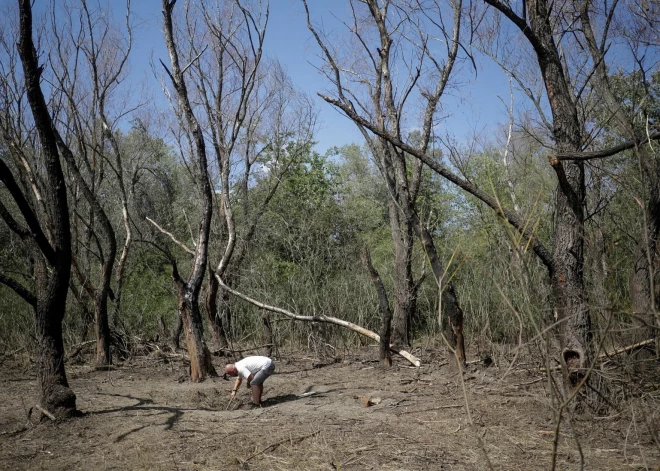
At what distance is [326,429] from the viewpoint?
5.41 meters

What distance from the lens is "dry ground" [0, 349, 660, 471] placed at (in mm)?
4516

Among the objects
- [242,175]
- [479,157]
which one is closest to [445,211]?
[479,157]

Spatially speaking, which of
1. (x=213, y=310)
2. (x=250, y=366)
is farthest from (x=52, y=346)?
(x=213, y=310)

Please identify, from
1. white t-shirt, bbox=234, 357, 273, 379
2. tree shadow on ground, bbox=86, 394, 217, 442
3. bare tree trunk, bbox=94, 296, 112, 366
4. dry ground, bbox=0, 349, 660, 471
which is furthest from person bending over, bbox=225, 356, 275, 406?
bare tree trunk, bbox=94, 296, 112, 366

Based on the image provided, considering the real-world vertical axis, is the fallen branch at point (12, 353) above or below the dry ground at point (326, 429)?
above

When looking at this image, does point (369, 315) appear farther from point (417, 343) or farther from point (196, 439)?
point (196, 439)

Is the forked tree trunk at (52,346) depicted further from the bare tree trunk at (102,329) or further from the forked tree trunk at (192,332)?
the bare tree trunk at (102,329)

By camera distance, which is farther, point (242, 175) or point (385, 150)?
point (242, 175)

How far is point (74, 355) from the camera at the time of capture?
32.3ft

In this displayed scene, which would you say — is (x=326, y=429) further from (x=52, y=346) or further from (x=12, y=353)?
(x=12, y=353)

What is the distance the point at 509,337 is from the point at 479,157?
12422mm

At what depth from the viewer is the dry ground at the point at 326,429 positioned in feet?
14.8

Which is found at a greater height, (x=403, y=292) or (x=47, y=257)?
(x=47, y=257)

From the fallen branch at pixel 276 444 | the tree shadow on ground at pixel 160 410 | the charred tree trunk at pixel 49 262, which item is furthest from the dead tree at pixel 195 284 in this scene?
the fallen branch at pixel 276 444
